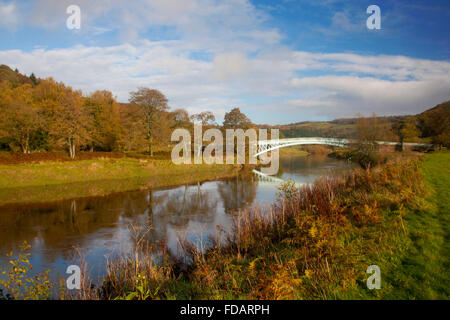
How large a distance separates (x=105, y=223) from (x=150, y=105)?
23991 mm

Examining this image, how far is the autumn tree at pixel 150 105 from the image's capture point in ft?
104

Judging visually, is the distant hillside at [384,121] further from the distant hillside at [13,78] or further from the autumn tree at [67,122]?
the distant hillside at [13,78]

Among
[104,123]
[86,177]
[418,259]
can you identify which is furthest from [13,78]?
[418,259]

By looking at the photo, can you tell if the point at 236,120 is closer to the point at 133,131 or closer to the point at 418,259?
the point at 133,131

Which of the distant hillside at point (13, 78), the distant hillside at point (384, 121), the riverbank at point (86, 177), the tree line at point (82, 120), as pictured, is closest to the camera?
the riverbank at point (86, 177)

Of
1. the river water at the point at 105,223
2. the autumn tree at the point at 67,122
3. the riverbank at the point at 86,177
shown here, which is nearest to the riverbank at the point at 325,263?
the river water at the point at 105,223

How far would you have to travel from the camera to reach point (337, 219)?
644 cm

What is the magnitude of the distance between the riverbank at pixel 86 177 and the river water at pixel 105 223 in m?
2.09

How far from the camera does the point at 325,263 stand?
4.67 meters

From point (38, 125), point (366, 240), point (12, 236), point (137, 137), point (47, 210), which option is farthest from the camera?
point (137, 137)

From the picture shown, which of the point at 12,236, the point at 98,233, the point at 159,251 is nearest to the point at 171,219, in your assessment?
the point at 98,233

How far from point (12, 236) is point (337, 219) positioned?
11217 mm

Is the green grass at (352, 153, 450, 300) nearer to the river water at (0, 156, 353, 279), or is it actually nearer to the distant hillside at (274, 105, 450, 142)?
the river water at (0, 156, 353, 279)
